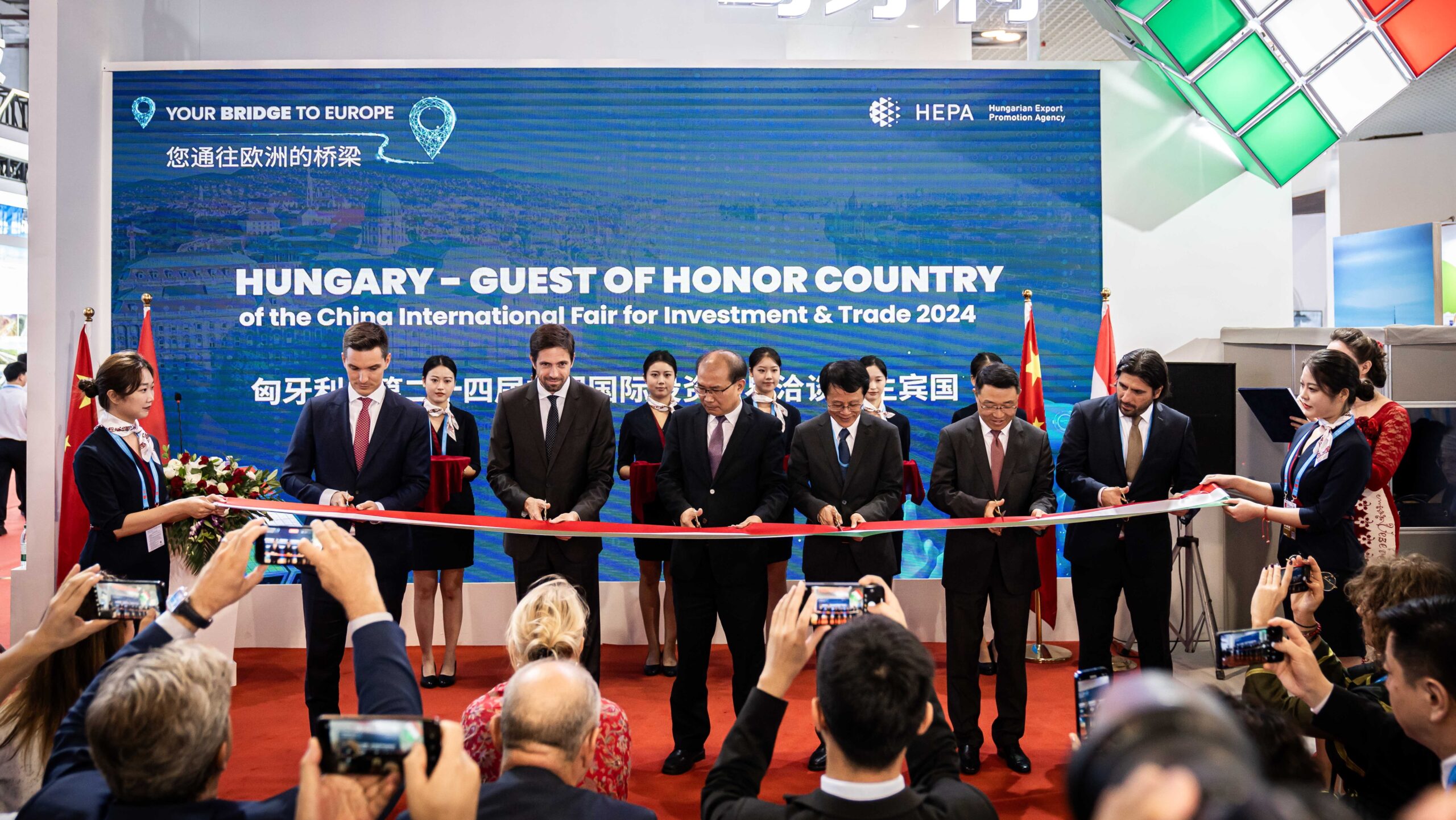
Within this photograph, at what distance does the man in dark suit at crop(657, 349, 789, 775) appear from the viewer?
13.2ft

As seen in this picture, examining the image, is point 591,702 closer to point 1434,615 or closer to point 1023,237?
point 1434,615

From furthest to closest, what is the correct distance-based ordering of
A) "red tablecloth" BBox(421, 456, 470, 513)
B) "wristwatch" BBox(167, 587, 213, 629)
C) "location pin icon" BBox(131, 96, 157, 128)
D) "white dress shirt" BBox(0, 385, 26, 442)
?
1. "white dress shirt" BBox(0, 385, 26, 442)
2. "location pin icon" BBox(131, 96, 157, 128)
3. "red tablecloth" BBox(421, 456, 470, 513)
4. "wristwatch" BBox(167, 587, 213, 629)

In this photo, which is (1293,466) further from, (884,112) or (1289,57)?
(884,112)

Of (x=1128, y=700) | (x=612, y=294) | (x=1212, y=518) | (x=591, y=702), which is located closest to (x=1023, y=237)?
(x=1212, y=518)

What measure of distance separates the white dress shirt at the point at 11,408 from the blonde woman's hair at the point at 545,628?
923 cm

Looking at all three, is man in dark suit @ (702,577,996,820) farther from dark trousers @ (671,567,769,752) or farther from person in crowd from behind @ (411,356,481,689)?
person in crowd from behind @ (411,356,481,689)

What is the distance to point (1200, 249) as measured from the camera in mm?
6195

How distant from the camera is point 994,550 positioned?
4059 mm

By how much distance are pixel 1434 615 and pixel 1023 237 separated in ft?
15.1

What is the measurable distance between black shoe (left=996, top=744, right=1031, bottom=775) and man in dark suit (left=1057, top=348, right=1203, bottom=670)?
0.55m

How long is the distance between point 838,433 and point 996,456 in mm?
682

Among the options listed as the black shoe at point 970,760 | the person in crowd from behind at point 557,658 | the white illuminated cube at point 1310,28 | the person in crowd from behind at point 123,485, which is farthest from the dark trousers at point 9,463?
the white illuminated cube at point 1310,28

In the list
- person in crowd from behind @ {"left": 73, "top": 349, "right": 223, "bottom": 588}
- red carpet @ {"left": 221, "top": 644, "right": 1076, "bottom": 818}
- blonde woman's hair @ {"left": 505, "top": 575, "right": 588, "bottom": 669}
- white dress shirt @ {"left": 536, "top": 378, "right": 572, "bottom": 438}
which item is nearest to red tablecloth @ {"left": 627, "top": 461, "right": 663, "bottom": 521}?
white dress shirt @ {"left": 536, "top": 378, "right": 572, "bottom": 438}

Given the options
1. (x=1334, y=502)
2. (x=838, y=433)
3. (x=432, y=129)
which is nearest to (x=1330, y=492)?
(x=1334, y=502)
